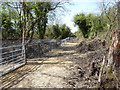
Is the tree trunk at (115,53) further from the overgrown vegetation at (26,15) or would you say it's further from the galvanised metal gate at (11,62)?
the overgrown vegetation at (26,15)

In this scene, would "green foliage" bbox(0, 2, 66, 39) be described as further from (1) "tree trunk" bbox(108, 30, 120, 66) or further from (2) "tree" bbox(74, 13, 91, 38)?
(2) "tree" bbox(74, 13, 91, 38)

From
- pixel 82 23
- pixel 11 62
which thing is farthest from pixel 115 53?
pixel 82 23

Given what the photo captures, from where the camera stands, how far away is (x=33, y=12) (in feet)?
28.9

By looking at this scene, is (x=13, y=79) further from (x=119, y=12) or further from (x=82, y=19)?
(x=82, y=19)

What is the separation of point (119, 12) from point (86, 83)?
7.22m

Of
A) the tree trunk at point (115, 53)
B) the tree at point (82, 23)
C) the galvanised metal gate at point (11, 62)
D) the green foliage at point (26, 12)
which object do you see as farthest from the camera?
the tree at point (82, 23)

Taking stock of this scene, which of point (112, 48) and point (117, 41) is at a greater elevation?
point (117, 41)

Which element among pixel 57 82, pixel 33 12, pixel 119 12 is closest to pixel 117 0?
pixel 119 12

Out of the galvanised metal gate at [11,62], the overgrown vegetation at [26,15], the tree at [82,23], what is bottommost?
the galvanised metal gate at [11,62]

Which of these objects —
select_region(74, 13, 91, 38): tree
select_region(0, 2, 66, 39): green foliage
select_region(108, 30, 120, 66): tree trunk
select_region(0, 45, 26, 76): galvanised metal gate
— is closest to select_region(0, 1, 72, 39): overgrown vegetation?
select_region(0, 2, 66, 39): green foliage

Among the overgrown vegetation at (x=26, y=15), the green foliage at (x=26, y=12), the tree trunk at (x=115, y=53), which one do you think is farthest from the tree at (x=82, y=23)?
the tree trunk at (x=115, y=53)

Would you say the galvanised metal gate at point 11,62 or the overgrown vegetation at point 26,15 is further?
the overgrown vegetation at point 26,15

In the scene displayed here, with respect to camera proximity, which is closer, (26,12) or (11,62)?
(11,62)

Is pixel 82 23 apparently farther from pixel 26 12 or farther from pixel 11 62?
pixel 11 62
